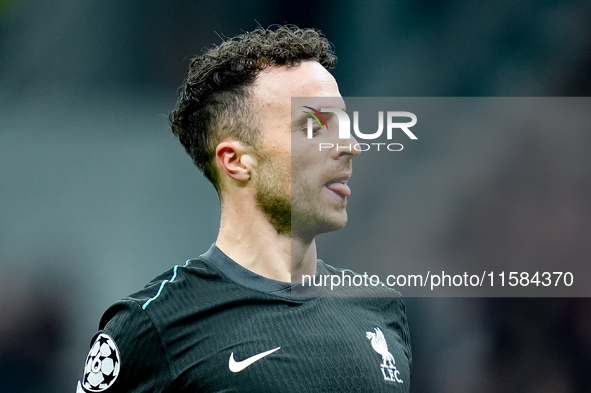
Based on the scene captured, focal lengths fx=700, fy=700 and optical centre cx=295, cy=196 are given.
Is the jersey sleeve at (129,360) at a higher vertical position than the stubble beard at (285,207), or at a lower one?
lower

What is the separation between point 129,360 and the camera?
1978 millimetres

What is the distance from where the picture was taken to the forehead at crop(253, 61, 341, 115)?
2.30m

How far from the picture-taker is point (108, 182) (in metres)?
4.77

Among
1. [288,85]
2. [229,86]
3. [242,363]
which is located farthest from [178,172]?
[242,363]

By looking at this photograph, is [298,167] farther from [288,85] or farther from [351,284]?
[351,284]

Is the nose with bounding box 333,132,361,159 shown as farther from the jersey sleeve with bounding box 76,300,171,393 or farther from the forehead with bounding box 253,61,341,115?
the jersey sleeve with bounding box 76,300,171,393

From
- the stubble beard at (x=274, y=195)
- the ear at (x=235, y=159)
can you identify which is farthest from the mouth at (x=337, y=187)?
the ear at (x=235, y=159)

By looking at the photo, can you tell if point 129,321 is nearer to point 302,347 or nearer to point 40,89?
point 302,347
